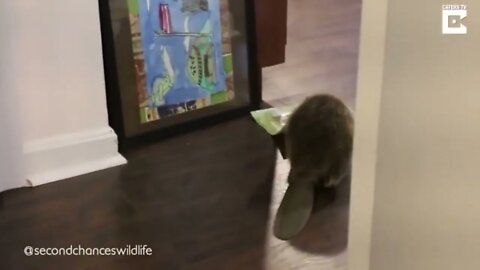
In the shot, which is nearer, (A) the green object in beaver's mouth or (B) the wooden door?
(A) the green object in beaver's mouth

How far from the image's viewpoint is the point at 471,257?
4.14ft

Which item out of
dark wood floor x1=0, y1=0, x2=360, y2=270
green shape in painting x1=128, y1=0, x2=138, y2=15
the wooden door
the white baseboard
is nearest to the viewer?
dark wood floor x1=0, y1=0, x2=360, y2=270

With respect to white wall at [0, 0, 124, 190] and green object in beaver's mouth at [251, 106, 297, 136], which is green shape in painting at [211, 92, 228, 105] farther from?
white wall at [0, 0, 124, 190]

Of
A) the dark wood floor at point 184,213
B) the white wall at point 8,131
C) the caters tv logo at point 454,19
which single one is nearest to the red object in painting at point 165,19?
the dark wood floor at point 184,213

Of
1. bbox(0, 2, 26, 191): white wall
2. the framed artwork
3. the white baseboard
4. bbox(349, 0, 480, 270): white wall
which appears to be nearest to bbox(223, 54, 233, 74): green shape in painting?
the framed artwork

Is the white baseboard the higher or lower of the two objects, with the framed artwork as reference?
lower

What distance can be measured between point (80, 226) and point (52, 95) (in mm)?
453

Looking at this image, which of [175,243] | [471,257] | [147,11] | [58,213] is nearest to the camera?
[471,257]

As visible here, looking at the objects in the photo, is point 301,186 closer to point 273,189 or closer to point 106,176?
point 273,189

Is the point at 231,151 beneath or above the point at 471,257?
beneath

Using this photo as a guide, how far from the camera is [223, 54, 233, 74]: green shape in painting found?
2.74 m

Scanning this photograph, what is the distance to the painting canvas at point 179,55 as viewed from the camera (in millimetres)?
2525

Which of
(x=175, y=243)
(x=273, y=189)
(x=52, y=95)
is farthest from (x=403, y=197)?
(x=52, y=95)

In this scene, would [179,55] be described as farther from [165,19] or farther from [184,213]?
[184,213]
